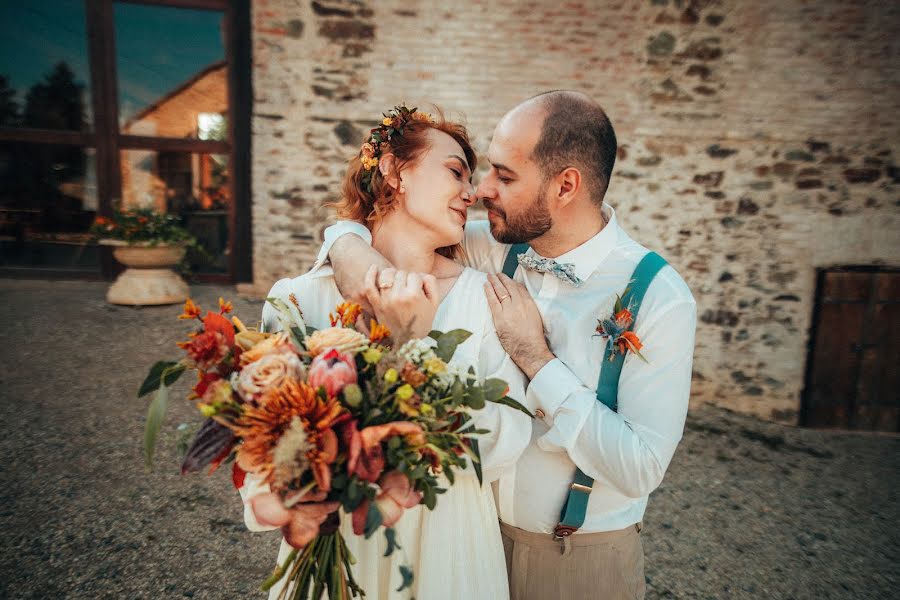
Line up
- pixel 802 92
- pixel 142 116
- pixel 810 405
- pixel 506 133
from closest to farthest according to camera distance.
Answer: pixel 506 133 < pixel 802 92 < pixel 810 405 < pixel 142 116

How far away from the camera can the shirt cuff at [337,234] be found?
1701 millimetres

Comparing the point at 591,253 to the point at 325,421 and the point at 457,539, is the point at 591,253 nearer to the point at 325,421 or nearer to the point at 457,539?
the point at 457,539

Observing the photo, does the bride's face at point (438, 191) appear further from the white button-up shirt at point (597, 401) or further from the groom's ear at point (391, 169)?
the white button-up shirt at point (597, 401)

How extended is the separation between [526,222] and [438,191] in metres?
0.35

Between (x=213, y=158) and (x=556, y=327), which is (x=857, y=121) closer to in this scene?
(x=556, y=327)

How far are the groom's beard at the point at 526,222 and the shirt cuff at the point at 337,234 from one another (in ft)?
1.61

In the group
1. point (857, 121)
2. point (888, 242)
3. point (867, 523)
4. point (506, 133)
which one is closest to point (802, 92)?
point (857, 121)

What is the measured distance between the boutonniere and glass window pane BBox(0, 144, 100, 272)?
5879 millimetres

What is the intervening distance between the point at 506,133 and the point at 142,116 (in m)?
5.22

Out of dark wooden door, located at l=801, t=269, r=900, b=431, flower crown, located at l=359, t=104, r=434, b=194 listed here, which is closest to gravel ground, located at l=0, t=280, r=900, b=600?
dark wooden door, located at l=801, t=269, r=900, b=431

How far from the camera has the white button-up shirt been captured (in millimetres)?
1477

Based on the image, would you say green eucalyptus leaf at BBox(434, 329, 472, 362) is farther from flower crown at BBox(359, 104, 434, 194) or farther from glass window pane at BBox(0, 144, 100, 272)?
glass window pane at BBox(0, 144, 100, 272)

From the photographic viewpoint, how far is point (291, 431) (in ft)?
3.09

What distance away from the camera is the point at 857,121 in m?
4.73
